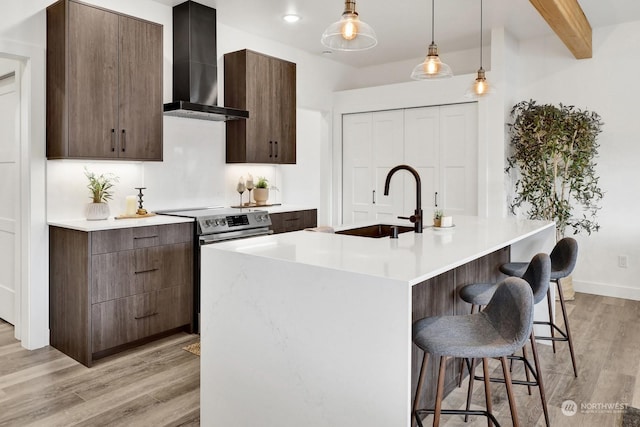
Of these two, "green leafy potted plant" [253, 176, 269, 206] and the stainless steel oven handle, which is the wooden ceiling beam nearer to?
the stainless steel oven handle

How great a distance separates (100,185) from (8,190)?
93 centimetres

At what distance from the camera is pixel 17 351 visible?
3.45 metres

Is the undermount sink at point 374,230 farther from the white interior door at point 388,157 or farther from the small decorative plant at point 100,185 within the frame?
the white interior door at point 388,157

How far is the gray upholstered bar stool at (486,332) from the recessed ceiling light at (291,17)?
11.2 ft

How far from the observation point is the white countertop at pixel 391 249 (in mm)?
1802

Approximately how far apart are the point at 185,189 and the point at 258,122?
0.97 m

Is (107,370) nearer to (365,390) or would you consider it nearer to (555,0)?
(365,390)

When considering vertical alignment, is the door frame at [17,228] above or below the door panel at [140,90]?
below

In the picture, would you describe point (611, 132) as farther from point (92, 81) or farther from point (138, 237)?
point (92, 81)

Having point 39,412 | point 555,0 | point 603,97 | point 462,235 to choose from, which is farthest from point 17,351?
point 603,97

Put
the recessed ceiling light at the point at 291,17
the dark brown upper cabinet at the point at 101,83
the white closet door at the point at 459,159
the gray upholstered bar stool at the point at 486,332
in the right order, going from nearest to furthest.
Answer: the gray upholstered bar stool at the point at 486,332 < the dark brown upper cabinet at the point at 101,83 < the recessed ceiling light at the point at 291,17 < the white closet door at the point at 459,159

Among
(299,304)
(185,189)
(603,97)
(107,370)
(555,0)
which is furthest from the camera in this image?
(603,97)

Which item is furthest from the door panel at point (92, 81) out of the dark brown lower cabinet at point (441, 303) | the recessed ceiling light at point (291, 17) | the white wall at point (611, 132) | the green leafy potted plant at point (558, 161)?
the white wall at point (611, 132)

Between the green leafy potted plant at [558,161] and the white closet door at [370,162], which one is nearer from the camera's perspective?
the green leafy potted plant at [558,161]
